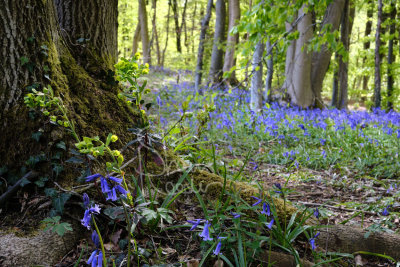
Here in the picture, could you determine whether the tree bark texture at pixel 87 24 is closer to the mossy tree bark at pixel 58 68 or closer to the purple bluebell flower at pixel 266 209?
the mossy tree bark at pixel 58 68

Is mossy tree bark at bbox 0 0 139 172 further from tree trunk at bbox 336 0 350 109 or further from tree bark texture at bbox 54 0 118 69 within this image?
tree trunk at bbox 336 0 350 109

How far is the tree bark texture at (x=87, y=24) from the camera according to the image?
2.54 m

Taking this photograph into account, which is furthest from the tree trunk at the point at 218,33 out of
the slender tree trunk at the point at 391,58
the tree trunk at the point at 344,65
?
the slender tree trunk at the point at 391,58

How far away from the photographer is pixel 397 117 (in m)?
6.18

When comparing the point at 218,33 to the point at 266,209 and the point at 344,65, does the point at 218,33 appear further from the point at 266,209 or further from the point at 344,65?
the point at 266,209

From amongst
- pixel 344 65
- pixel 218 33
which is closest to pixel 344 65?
pixel 344 65

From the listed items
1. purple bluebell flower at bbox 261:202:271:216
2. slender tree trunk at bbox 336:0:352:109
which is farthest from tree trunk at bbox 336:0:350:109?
purple bluebell flower at bbox 261:202:271:216

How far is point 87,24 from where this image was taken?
2.58m

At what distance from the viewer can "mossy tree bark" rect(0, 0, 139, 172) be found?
193 centimetres

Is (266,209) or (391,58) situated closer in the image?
(266,209)

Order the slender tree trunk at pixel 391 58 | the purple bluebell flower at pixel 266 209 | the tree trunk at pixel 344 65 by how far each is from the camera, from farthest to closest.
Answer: the slender tree trunk at pixel 391 58
the tree trunk at pixel 344 65
the purple bluebell flower at pixel 266 209

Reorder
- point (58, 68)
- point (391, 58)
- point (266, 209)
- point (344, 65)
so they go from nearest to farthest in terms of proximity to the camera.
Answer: point (266, 209) < point (58, 68) < point (344, 65) < point (391, 58)

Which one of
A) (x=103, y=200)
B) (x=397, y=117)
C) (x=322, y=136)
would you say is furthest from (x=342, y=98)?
(x=103, y=200)

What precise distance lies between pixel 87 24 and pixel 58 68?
583mm
